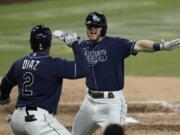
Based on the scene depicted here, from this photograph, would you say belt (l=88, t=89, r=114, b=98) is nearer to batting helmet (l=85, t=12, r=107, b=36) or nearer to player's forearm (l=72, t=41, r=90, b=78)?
batting helmet (l=85, t=12, r=107, b=36)

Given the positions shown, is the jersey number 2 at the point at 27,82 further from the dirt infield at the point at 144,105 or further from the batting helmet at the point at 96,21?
the dirt infield at the point at 144,105

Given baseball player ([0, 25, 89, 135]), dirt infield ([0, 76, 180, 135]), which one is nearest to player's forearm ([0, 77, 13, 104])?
baseball player ([0, 25, 89, 135])

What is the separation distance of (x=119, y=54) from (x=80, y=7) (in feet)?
50.7

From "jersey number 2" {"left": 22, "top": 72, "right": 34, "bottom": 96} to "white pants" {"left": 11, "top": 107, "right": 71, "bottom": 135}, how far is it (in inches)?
6.6

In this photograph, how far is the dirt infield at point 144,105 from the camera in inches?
403

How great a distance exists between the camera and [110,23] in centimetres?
2069

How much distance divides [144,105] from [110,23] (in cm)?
924

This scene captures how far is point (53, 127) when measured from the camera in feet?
21.6

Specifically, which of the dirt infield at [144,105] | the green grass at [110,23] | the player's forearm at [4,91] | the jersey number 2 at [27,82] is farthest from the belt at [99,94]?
the green grass at [110,23]

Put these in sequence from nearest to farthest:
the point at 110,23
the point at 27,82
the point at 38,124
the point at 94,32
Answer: the point at 38,124, the point at 27,82, the point at 94,32, the point at 110,23

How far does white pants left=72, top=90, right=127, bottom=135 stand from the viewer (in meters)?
7.83

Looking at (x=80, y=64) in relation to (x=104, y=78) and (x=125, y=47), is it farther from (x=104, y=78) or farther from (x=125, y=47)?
(x=125, y=47)

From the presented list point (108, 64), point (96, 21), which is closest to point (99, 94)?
point (108, 64)

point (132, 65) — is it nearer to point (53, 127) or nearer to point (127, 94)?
Answer: point (127, 94)
